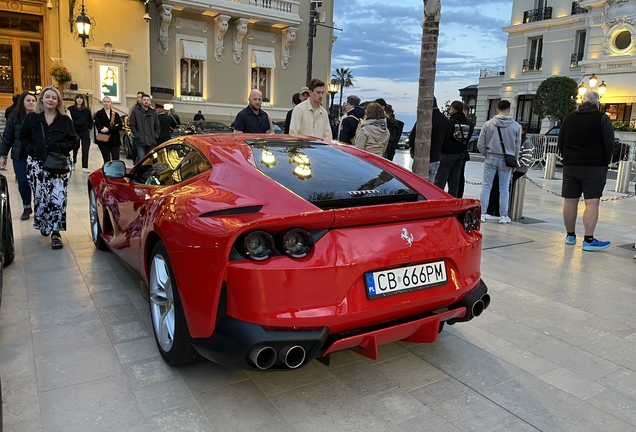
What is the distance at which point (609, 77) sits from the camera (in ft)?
105

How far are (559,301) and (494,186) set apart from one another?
14.1 feet

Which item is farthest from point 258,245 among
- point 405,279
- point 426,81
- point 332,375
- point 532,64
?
point 532,64

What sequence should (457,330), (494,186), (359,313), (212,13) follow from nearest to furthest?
(359,313)
(457,330)
(494,186)
(212,13)

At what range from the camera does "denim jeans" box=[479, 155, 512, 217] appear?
7734 millimetres

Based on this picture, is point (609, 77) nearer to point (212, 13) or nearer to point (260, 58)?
point (260, 58)

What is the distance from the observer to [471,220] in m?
3.01

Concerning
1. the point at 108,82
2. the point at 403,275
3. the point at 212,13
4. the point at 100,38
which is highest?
the point at 212,13

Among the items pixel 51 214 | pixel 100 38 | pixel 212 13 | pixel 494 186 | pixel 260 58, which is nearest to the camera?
pixel 51 214

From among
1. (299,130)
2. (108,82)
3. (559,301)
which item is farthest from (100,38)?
(559,301)

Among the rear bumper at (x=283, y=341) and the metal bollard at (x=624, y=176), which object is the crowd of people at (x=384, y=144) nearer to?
the rear bumper at (x=283, y=341)

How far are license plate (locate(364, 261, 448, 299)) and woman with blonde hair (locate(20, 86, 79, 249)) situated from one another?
14.1 feet

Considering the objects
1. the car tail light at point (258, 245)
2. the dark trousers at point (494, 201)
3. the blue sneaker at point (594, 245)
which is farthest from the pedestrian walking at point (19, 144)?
the blue sneaker at point (594, 245)

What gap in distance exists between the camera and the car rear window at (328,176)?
110 inches

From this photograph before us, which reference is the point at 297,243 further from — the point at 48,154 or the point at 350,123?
the point at 350,123
